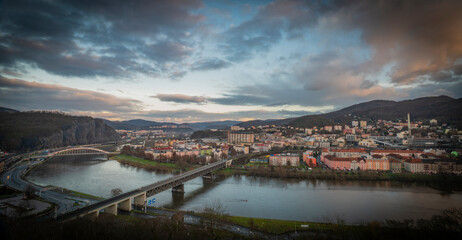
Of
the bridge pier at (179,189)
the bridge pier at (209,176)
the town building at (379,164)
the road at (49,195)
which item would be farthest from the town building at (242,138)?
the road at (49,195)

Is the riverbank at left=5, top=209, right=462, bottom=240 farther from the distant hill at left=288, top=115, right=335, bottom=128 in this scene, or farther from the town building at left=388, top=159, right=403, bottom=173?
the distant hill at left=288, top=115, right=335, bottom=128

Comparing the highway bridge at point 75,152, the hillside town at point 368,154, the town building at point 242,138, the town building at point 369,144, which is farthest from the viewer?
the town building at point 242,138

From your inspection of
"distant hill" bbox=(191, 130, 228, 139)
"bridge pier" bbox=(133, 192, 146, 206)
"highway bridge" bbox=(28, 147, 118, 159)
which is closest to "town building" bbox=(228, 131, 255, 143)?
"distant hill" bbox=(191, 130, 228, 139)

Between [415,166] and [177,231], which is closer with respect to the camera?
[177,231]

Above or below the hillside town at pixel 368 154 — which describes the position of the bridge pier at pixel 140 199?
below

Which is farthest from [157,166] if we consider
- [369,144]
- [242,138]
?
[369,144]

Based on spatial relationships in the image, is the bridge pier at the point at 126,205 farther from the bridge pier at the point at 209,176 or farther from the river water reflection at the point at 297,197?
the bridge pier at the point at 209,176

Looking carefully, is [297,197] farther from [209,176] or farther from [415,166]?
[415,166]
